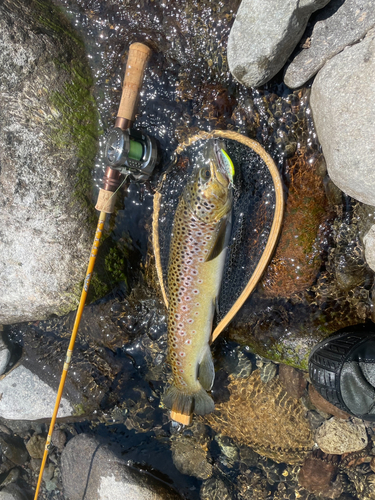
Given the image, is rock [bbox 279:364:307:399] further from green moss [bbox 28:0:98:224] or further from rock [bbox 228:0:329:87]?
rock [bbox 228:0:329:87]

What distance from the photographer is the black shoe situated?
2.45 metres

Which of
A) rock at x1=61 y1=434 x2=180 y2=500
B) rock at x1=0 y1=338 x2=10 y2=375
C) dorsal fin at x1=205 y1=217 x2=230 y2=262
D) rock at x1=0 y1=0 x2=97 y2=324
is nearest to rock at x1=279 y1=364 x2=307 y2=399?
dorsal fin at x1=205 y1=217 x2=230 y2=262

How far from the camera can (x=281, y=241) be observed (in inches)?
110

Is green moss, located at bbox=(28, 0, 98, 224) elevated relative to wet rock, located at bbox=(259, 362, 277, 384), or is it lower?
elevated

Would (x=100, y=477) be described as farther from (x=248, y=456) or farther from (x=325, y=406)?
(x=325, y=406)

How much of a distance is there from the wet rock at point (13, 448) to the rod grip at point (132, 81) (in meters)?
4.48

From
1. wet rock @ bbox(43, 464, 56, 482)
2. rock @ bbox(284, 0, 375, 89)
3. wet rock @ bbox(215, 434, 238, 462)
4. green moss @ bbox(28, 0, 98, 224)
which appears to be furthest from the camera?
wet rock @ bbox(43, 464, 56, 482)

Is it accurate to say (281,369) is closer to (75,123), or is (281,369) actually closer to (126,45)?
(75,123)

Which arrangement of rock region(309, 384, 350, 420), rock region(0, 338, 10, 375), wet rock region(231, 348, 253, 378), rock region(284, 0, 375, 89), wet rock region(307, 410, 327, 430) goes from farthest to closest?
rock region(0, 338, 10, 375) < wet rock region(231, 348, 253, 378) < wet rock region(307, 410, 327, 430) < rock region(309, 384, 350, 420) < rock region(284, 0, 375, 89)

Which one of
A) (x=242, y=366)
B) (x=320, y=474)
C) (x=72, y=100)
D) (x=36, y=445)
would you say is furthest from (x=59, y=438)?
(x=72, y=100)

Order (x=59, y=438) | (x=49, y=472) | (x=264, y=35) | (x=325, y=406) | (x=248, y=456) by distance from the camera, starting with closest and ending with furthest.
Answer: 1. (x=264, y=35)
2. (x=325, y=406)
3. (x=248, y=456)
4. (x=59, y=438)
5. (x=49, y=472)

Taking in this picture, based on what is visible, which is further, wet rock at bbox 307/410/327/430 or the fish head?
wet rock at bbox 307/410/327/430

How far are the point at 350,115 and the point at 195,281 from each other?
158cm

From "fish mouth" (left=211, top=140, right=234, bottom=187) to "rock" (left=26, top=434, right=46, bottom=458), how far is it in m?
4.19
